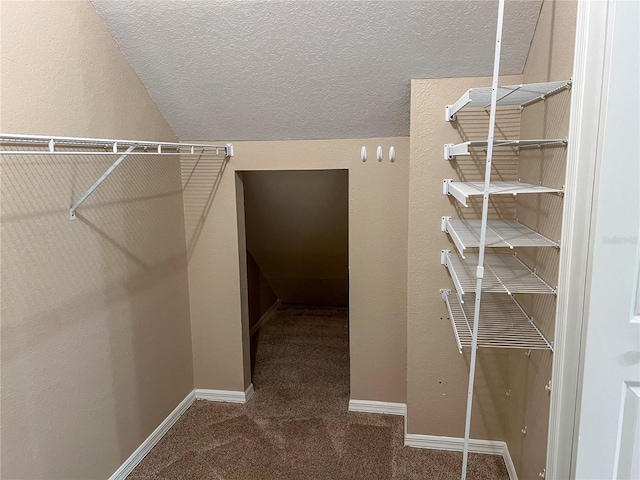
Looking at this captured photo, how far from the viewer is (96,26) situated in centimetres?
186

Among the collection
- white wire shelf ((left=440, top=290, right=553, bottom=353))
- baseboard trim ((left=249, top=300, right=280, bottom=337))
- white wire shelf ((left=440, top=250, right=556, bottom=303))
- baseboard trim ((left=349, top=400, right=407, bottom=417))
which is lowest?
baseboard trim ((left=349, top=400, right=407, bottom=417))

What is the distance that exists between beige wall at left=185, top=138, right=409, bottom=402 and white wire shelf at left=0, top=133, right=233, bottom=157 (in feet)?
0.60

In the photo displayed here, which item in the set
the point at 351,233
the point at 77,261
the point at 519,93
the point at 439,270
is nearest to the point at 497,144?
the point at 519,93

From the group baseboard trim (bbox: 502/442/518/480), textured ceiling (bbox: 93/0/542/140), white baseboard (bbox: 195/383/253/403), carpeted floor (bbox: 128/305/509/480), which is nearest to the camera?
textured ceiling (bbox: 93/0/542/140)

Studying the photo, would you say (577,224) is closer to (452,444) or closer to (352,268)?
(352,268)

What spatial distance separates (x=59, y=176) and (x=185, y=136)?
961mm

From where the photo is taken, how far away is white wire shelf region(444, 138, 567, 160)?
1.43m

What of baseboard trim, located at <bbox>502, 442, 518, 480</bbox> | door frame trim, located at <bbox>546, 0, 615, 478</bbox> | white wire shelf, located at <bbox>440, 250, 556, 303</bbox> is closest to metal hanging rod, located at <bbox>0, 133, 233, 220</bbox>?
white wire shelf, located at <bbox>440, 250, 556, 303</bbox>

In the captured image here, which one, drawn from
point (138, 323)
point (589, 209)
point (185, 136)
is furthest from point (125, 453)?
point (589, 209)

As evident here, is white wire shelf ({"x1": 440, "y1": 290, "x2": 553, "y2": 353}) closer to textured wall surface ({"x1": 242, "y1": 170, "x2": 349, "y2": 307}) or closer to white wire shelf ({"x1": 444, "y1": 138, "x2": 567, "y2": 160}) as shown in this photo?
white wire shelf ({"x1": 444, "y1": 138, "x2": 567, "y2": 160})

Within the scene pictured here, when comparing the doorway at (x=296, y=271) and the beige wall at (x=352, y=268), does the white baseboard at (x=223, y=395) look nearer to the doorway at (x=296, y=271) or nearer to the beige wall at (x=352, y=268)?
the beige wall at (x=352, y=268)

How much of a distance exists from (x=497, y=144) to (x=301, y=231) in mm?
2389

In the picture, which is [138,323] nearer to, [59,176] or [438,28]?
[59,176]

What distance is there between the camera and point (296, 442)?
7.78 ft
